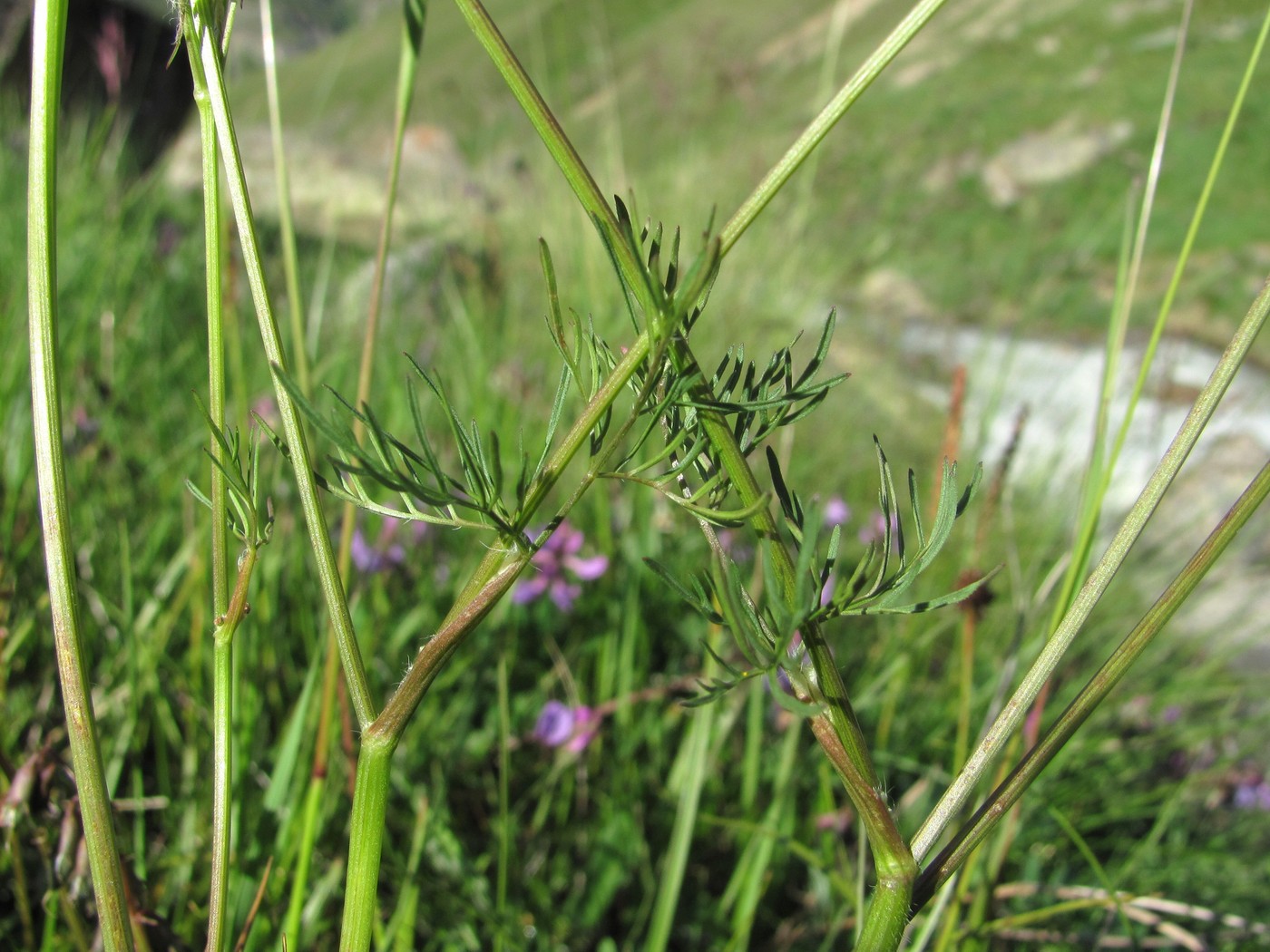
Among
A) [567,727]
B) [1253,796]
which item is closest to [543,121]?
[567,727]

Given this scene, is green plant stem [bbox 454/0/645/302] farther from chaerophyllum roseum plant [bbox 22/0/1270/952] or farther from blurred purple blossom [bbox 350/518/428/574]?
blurred purple blossom [bbox 350/518/428/574]

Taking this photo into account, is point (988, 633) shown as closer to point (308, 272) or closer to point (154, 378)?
point (154, 378)

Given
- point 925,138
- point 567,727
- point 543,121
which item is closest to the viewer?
point 543,121

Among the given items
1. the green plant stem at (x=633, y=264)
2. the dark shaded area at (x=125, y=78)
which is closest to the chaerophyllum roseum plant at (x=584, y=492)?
the green plant stem at (x=633, y=264)

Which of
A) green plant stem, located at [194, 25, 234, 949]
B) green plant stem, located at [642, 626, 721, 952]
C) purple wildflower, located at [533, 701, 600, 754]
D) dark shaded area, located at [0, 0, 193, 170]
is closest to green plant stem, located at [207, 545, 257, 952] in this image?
green plant stem, located at [194, 25, 234, 949]

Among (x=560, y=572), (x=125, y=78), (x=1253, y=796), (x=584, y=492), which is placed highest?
(x=125, y=78)

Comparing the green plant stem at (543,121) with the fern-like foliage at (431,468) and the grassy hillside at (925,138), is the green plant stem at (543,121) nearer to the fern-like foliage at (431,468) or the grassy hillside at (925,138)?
the fern-like foliage at (431,468)

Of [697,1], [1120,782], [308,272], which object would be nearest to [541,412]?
[1120,782]

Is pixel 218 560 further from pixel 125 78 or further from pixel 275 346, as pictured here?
pixel 125 78
